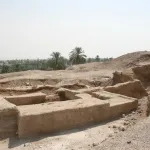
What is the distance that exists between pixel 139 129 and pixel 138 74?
8.42 m

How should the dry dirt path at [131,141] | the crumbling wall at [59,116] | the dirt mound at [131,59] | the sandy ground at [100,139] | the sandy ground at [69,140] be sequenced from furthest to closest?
1. the dirt mound at [131,59]
2. the crumbling wall at [59,116]
3. the sandy ground at [69,140]
4. the sandy ground at [100,139]
5. the dry dirt path at [131,141]

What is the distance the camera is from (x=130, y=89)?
10695mm

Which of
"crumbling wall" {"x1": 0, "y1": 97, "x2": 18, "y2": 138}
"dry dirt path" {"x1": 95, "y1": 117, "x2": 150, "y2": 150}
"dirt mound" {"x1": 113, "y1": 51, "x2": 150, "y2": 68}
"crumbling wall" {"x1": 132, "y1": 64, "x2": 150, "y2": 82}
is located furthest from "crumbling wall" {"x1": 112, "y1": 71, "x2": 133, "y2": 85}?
"dirt mound" {"x1": 113, "y1": 51, "x2": 150, "y2": 68}

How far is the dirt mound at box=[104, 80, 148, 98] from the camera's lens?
408 inches

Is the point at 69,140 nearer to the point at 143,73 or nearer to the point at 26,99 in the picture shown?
the point at 26,99

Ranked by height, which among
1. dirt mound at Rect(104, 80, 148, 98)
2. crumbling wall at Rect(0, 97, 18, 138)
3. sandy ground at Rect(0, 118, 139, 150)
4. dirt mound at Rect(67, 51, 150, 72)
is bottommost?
sandy ground at Rect(0, 118, 139, 150)

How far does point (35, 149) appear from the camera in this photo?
19.3ft

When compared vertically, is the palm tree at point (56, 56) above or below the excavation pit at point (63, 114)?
above

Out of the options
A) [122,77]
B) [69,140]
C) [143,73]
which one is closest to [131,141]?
[69,140]

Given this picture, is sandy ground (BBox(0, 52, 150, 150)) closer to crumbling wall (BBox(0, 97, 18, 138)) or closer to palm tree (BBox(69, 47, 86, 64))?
crumbling wall (BBox(0, 97, 18, 138))

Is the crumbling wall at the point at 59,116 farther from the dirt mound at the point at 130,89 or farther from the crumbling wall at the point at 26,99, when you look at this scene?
the dirt mound at the point at 130,89

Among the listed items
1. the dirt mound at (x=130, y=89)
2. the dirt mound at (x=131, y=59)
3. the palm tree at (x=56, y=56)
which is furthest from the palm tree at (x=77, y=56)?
the dirt mound at (x=130, y=89)

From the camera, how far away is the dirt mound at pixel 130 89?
10.4 m

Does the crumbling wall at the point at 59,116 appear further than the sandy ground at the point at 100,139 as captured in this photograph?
Yes
